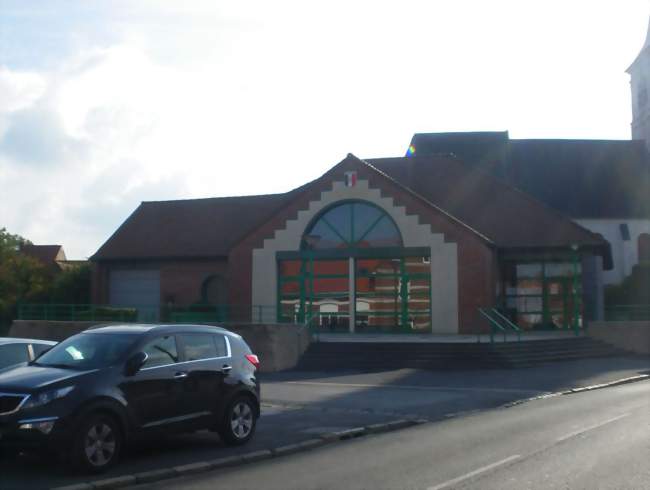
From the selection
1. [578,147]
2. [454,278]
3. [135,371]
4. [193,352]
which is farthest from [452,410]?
[578,147]

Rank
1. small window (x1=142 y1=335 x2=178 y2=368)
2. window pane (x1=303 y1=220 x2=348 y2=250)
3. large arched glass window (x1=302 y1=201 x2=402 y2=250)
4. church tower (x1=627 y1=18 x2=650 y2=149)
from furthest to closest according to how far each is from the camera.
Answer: church tower (x1=627 y1=18 x2=650 y2=149) < window pane (x1=303 y1=220 x2=348 y2=250) < large arched glass window (x1=302 y1=201 x2=402 y2=250) < small window (x1=142 y1=335 x2=178 y2=368)

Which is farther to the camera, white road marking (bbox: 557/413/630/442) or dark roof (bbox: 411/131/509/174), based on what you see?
dark roof (bbox: 411/131/509/174)

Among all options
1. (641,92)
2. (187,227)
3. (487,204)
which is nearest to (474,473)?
(487,204)

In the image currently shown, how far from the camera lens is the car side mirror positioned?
412 inches

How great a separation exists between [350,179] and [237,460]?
2352 cm

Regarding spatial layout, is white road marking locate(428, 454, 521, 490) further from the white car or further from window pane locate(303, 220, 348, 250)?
window pane locate(303, 220, 348, 250)

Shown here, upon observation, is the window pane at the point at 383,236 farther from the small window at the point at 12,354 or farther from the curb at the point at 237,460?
the small window at the point at 12,354

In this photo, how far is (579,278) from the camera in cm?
3359

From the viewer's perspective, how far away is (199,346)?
11.8m

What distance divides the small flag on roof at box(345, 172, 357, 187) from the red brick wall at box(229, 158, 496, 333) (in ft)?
0.68

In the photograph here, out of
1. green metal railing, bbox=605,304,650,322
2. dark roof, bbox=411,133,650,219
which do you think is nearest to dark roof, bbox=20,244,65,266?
dark roof, bbox=411,133,650,219

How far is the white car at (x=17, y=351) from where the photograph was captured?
1280 centimetres

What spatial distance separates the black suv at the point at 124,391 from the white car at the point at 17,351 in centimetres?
186

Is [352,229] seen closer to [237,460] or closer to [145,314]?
[145,314]
